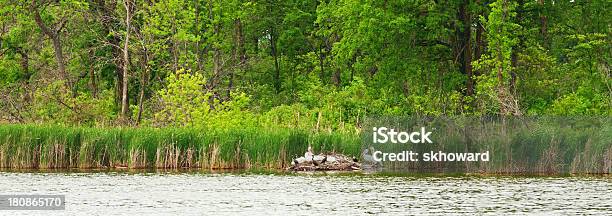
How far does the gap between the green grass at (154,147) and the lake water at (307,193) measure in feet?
10.1

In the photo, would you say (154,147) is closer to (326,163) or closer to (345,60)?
(326,163)

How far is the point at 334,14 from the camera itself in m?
47.7

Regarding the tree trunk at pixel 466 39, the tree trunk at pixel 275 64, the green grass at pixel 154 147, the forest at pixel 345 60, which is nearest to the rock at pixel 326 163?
the green grass at pixel 154 147

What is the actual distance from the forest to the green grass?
2425 millimetres

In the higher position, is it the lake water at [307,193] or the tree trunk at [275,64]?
the tree trunk at [275,64]

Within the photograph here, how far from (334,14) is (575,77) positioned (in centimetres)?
999

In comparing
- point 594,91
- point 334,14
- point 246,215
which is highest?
point 334,14

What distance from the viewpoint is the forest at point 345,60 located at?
41344 millimetres

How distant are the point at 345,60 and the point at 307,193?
2430 centimetres

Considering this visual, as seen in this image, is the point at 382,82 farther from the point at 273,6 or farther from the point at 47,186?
the point at 47,186

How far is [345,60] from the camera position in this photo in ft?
160

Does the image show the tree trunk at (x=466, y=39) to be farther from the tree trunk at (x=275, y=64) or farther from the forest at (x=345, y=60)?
the tree trunk at (x=275, y=64)

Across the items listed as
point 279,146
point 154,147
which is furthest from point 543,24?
point 154,147

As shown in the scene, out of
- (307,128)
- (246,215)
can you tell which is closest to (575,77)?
(307,128)
